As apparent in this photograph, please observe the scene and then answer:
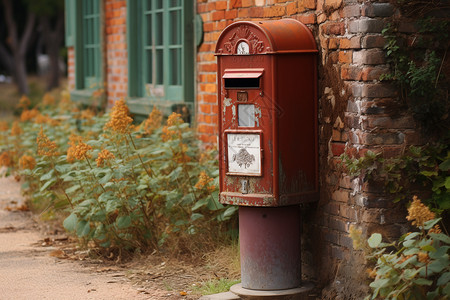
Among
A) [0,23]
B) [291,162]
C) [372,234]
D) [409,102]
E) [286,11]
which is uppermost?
[0,23]

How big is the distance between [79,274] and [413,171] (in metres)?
2.43

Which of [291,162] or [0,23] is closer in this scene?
[291,162]

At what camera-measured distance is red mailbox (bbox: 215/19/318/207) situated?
4664 mm

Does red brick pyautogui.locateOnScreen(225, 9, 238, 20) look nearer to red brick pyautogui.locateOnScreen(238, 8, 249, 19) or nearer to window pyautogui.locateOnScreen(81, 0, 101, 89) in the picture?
red brick pyautogui.locateOnScreen(238, 8, 249, 19)

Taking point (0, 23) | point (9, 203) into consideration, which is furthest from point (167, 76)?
point (0, 23)

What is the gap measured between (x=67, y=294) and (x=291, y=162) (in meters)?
1.65

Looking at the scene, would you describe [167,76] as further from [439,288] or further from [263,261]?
[439,288]

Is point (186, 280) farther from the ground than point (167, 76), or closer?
closer

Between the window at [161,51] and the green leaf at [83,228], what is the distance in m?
1.95

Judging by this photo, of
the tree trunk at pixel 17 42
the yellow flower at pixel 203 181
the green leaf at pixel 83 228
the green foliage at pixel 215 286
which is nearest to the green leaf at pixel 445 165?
the green foliage at pixel 215 286

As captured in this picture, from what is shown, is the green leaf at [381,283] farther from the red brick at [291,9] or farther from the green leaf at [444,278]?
the red brick at [291,9]

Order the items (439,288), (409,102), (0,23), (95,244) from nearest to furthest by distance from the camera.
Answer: (439,288)
(409,102)
(95,244)
(0,23)

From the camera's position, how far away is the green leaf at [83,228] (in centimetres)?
578

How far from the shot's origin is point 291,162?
4.73 meters
